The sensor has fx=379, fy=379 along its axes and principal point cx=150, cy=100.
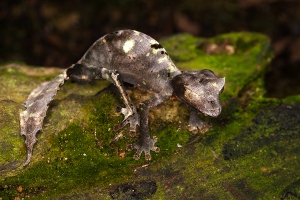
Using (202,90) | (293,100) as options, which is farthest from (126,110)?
(293,100)

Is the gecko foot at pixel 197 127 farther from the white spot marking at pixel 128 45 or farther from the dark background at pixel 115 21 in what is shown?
the dark background at pixel 115 21

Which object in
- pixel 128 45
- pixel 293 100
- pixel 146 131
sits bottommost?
pixel 146 131

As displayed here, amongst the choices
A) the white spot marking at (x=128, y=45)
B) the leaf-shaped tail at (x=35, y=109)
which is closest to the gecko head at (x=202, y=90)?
the white spot marking at (x=128, y=45)

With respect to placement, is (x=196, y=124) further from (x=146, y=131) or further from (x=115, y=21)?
(x=115, y=21)

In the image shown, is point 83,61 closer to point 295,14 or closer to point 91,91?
point 91,91

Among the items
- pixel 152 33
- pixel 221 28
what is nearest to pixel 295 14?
pixel 221 28

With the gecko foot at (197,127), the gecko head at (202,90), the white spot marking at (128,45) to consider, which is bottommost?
the gecko foot at (197,127)

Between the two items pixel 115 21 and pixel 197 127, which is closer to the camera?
pixel 197 127
